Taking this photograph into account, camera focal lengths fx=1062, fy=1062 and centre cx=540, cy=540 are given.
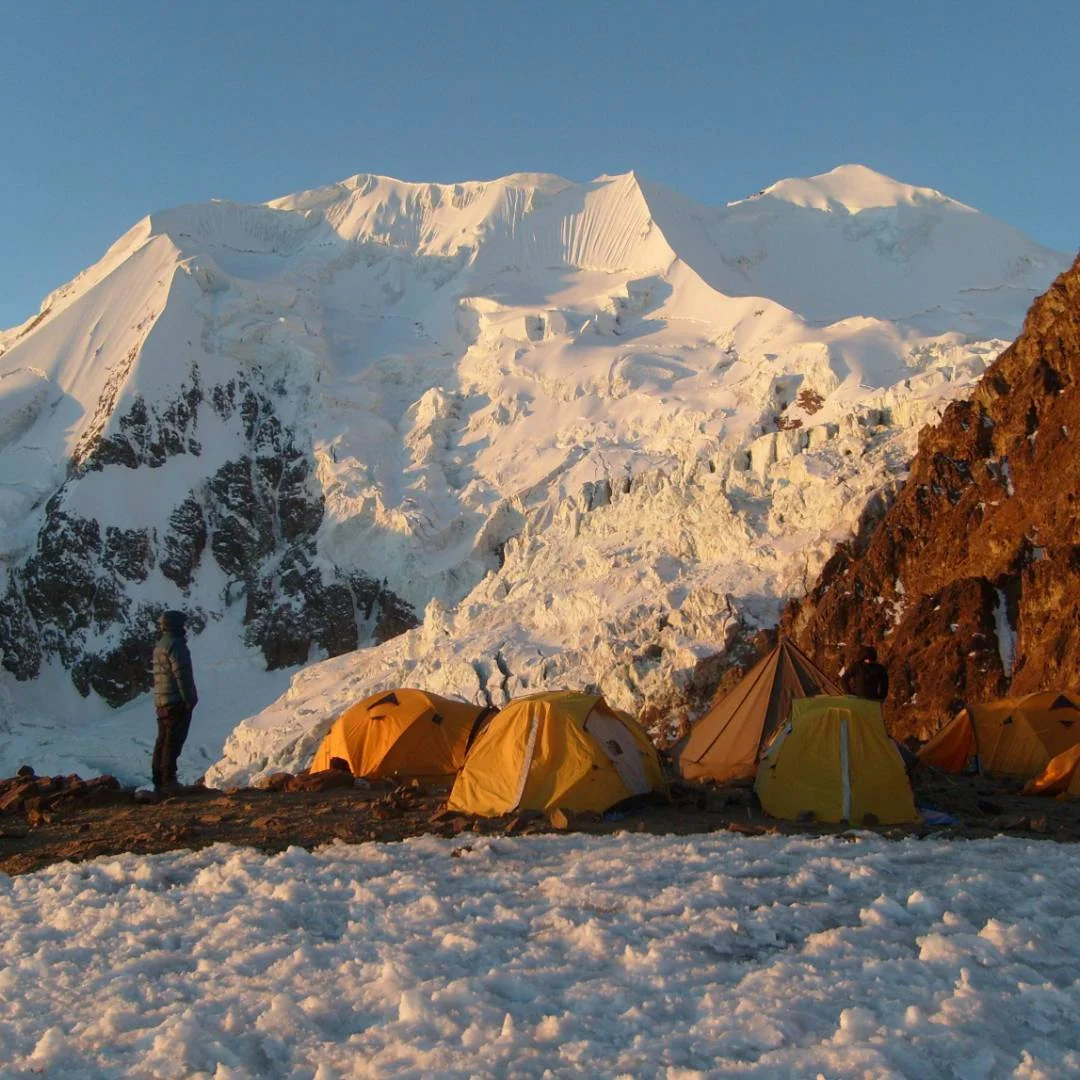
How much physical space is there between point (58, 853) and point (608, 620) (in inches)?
1089

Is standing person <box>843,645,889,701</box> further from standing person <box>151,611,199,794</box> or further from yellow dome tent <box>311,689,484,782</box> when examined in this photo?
standing person <box>151,611,199,794</box>

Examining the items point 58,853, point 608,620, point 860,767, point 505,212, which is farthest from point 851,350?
point 505,212

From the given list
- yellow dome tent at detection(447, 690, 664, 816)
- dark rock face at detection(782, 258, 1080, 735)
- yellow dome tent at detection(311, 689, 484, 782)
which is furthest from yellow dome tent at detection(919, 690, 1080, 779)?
yellow dome tent at detection(311, 689, 484, 782)

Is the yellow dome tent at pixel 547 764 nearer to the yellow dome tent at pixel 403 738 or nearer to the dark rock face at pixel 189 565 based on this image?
the yellow dome tent at pixel 403 738

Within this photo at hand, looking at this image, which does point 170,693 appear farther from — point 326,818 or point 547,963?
point 547,963

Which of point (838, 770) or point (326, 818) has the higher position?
point (838, 770)

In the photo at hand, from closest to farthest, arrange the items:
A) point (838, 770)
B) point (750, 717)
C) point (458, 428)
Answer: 1. point (838, 770)
2. point (750, 717)
3. point (458, 428)

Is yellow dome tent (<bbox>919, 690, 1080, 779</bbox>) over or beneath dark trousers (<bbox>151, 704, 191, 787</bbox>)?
beneath

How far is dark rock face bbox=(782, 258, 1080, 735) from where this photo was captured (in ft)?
81.4

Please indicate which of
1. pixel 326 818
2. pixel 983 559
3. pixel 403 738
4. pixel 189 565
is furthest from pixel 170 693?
pixel 189 565

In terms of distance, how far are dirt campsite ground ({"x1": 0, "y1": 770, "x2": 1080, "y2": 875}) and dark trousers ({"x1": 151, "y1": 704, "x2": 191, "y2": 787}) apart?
43 centimetres

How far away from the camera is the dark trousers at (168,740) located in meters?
13.7

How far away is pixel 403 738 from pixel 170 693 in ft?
13.1

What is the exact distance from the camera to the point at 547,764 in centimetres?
1134
